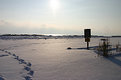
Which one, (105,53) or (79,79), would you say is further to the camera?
(105,53)

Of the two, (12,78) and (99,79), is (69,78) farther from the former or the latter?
(12,78)

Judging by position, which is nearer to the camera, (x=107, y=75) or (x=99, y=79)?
(x=99, y=79)

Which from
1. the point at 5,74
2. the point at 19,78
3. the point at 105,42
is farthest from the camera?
the point at 105,42

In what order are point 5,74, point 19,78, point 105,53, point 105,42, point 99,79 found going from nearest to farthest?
point 99,79 < point 19,78 < point 5,74 < point 105,53 < point 105,42

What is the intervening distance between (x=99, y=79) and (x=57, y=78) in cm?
97

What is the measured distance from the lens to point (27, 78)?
291 cm

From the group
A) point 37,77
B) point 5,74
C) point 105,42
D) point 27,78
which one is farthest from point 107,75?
point 105,42

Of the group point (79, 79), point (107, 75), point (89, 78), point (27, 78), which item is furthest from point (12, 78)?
point (107, 75)

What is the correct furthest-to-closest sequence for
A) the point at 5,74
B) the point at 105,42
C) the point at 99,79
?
the point at 105,42 → the point at 5,74 → the point at 99,79

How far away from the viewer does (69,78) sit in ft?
9.20

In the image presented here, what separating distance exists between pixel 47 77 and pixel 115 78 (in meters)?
1.60

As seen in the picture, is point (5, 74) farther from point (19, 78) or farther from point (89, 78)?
point (89, 78)

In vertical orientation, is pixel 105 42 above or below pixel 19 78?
above

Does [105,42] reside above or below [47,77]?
above
